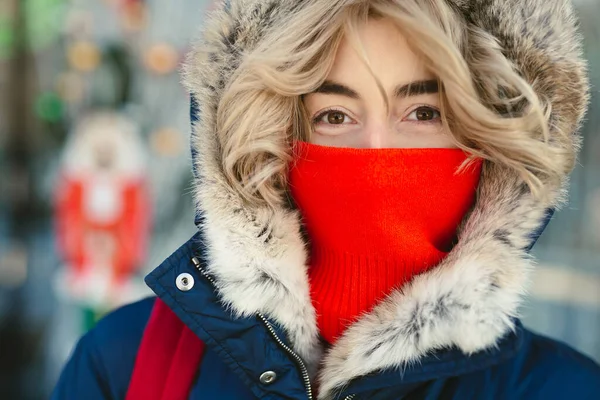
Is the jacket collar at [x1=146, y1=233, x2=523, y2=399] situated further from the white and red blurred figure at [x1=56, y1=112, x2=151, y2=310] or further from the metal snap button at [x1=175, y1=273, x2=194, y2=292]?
the white and red blurred figure at [x1=56, y1=112, x2=151, y2=310]

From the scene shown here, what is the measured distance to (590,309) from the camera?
309 centimetres

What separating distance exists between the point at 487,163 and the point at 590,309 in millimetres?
1804

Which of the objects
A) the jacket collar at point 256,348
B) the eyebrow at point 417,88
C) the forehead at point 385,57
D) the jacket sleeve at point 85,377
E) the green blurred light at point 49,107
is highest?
the forehead at point 385,57

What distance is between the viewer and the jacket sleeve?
171 centimetres

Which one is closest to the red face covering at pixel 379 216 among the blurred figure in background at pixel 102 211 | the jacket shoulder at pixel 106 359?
the jacket shoulder at pixel 106 359

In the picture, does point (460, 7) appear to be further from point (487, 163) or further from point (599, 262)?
point (599, 262)

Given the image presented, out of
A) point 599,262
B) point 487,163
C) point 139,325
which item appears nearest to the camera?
point 487,163

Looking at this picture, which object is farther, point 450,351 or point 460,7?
point 460,7

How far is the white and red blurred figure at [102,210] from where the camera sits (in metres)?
3.56

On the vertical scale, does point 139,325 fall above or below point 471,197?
below

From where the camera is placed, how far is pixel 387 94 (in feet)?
5.32

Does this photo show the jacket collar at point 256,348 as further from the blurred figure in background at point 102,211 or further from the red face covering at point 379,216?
the blurred figure in background at point 102,211

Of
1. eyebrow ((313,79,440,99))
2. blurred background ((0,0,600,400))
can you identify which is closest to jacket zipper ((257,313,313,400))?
eyebrow ((313,79,440,99))

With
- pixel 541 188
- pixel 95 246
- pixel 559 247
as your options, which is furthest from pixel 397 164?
pixel 95 246
